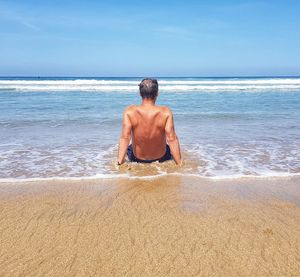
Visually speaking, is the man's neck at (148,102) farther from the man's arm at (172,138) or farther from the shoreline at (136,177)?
the shoreline at (136,177)

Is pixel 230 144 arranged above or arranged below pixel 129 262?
below

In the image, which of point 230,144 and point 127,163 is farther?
point 230,144

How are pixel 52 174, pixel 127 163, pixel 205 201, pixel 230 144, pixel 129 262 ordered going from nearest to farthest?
1. pixel 129 262
2. pixel 205 201
3. pixel 52 174
4. pixel 127 163
5. pixel 230 144

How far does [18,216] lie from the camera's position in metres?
3.15

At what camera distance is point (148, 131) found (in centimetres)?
493

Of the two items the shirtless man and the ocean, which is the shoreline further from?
the shirtless man

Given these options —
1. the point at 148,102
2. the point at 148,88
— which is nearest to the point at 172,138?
the point at 148,102

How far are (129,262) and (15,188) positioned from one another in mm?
2130

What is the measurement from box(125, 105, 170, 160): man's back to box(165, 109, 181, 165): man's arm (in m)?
0.04

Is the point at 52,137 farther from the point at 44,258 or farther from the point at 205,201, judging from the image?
the point at 44,258

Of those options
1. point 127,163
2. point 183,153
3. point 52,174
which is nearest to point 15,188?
point 52,174

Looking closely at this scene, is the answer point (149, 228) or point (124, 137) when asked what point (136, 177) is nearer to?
point (124, 137)

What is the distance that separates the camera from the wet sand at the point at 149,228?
7.63ft

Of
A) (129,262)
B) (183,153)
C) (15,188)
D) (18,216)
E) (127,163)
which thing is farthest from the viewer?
(183,153)
